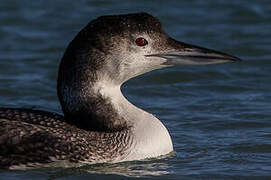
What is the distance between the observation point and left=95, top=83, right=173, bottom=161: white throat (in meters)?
7.74

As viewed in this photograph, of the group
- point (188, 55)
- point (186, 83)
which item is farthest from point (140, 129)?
point (186, 83)

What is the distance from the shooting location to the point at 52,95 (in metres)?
11.0

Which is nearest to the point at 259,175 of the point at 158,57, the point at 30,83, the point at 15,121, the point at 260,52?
the point at 158,57

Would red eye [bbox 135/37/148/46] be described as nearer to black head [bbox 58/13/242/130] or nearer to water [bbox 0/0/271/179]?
black head [bbox 58/13/242/130]

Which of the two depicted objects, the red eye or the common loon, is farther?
the red eye

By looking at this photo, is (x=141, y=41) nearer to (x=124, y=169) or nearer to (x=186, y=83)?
(x=124, y=169)

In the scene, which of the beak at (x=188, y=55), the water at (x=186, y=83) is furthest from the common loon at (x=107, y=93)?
the water at (x=186, y=83)

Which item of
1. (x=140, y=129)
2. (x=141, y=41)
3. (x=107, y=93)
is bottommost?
(x=140, y=129)

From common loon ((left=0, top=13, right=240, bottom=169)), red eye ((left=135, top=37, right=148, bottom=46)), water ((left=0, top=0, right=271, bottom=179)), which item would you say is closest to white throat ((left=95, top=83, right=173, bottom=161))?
common loon ((left=0, top=13, right=240, bottom=169))

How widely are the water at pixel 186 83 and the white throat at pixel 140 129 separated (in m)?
0.12

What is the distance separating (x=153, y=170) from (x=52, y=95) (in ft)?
11.7

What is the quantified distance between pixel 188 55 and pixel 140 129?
2.78 feet

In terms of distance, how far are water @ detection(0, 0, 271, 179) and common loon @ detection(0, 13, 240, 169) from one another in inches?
8.2

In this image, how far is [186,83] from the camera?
38.0ft
